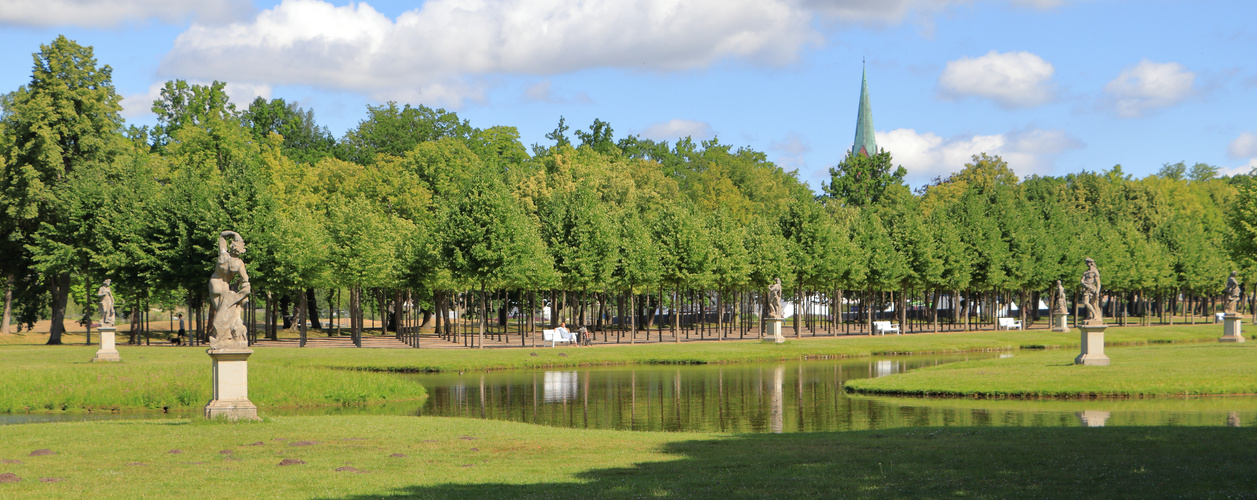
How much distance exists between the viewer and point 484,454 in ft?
59.5

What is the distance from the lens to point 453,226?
5441cm

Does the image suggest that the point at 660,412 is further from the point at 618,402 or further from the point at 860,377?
the point at 860,377

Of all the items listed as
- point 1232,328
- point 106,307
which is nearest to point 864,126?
point 1232,328

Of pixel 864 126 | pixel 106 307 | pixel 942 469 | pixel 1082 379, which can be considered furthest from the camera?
pixel 864 126

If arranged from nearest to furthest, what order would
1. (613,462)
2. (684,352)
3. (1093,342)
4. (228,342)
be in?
(613,462), (228,342), (1093,342), (684,352)

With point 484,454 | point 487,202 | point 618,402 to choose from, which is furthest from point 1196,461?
point 487,202

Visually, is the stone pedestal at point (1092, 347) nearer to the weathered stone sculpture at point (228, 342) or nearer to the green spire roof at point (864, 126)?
the weathered stone sculpture at point (228, 342)

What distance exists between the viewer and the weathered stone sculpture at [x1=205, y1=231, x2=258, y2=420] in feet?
74.1

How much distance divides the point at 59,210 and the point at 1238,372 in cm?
6172

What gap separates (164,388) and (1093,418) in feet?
88.2

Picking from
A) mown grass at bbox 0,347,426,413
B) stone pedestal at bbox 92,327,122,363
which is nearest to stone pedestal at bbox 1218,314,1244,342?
mown grass at bbox 0,347,426,413

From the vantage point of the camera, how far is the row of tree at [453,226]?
57969 millimetres

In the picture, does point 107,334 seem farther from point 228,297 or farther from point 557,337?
point 228,297

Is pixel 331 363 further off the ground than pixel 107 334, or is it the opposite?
pixel 107 334
